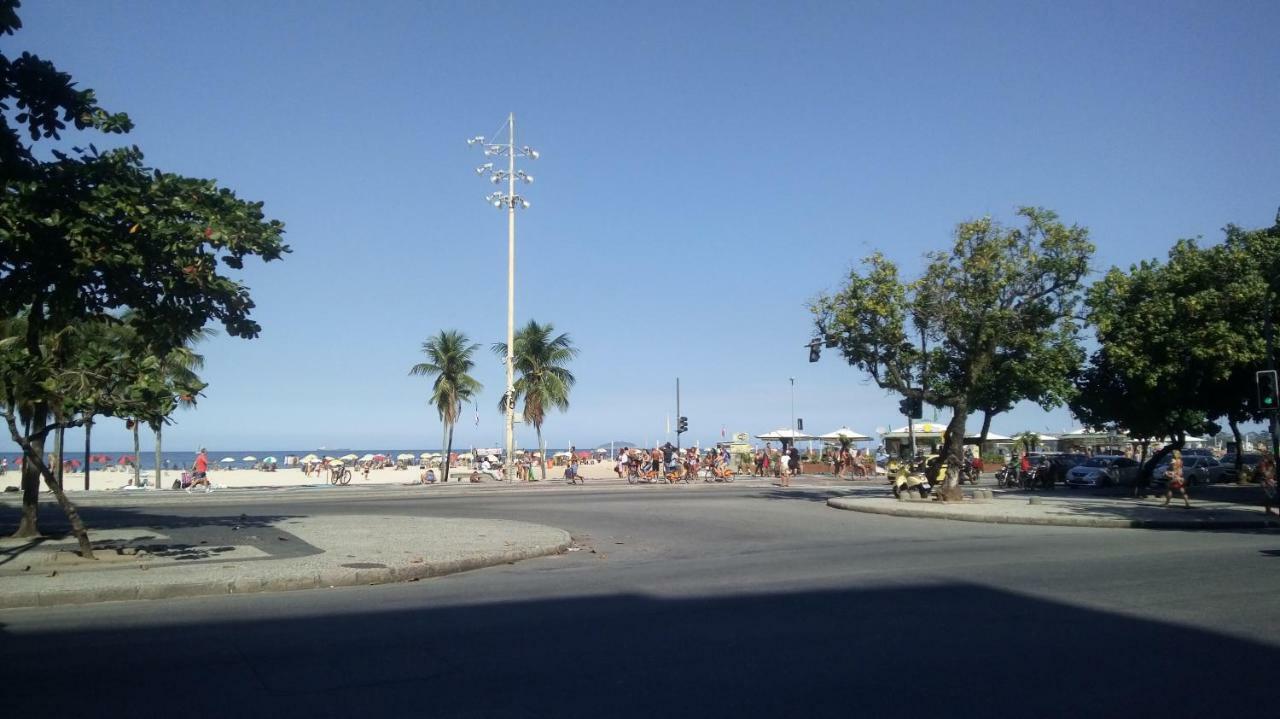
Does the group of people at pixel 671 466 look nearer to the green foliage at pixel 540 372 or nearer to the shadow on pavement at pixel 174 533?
the green foliage at pixel 540 372

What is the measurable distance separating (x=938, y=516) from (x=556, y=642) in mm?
16647

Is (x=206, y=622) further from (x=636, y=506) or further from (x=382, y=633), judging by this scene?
(x=636, y=506)

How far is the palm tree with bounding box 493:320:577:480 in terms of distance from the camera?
53688 mm

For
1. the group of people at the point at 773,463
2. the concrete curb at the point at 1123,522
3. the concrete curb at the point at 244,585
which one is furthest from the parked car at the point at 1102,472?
the concrete curb at the point at 244,585

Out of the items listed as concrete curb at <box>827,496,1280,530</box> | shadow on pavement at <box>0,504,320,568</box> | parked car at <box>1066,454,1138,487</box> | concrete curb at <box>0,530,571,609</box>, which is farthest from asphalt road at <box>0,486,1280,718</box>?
parked car at <box>1066,454,1138,487</box>

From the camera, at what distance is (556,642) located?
8141mm

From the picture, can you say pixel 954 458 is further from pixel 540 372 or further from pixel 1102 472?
pixel 540 372

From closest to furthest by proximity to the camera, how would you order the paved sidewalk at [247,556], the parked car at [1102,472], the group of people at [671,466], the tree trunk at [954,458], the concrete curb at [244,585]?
1. the concrete curb at [244,585]
2. the paved sidewalk at [247,556]
3. the tree trunk at [954,458]
4. the parked car at [1102,472]
5. the group of people at [671,466]

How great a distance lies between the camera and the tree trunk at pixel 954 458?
25594mm

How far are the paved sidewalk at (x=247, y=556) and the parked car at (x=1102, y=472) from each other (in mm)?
26358

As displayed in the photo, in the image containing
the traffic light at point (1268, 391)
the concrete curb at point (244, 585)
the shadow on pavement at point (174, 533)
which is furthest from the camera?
the traffic light at point (1268, 391)

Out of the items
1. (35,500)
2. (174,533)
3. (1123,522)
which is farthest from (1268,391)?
(35,500)

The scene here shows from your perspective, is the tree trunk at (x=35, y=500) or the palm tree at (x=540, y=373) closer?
the tree trunk at (x=35, y=500)

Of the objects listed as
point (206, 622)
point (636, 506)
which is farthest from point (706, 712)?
point (636, 506)
